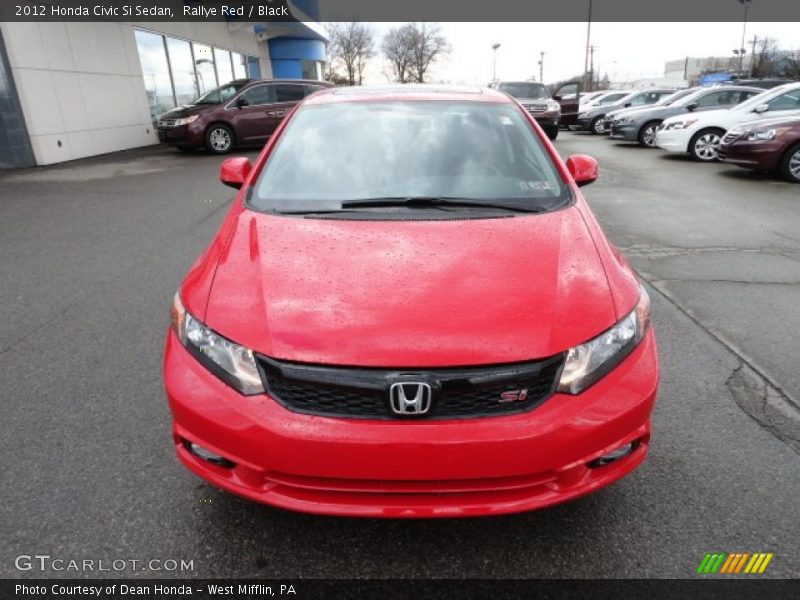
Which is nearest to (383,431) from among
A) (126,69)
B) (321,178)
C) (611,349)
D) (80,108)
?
(611,349)

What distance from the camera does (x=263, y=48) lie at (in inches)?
1123

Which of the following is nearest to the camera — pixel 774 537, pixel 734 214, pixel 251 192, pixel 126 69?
pixel 774 537

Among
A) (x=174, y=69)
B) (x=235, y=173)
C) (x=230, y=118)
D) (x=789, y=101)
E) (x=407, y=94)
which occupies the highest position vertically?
(x=174, y=69)

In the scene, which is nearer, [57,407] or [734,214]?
[57,407]

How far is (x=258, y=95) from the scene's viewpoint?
14.0 metres

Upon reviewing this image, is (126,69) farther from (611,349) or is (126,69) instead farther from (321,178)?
(611,349)

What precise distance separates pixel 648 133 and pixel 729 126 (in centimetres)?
413

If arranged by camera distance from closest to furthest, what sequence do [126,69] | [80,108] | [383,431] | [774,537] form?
[383,431] → [774,537] → [80,108] → [126,69]

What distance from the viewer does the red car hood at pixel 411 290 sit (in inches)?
69.6

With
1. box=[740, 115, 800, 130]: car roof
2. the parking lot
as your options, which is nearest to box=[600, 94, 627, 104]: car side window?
box=[740, 115, 800, 130]: car roof

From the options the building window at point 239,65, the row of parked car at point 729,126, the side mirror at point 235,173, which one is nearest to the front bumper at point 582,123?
the row of parked car at point 729,126

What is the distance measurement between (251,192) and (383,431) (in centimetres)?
159

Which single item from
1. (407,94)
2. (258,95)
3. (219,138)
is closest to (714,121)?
(258,95)

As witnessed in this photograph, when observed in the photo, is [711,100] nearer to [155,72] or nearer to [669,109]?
[669,109]
